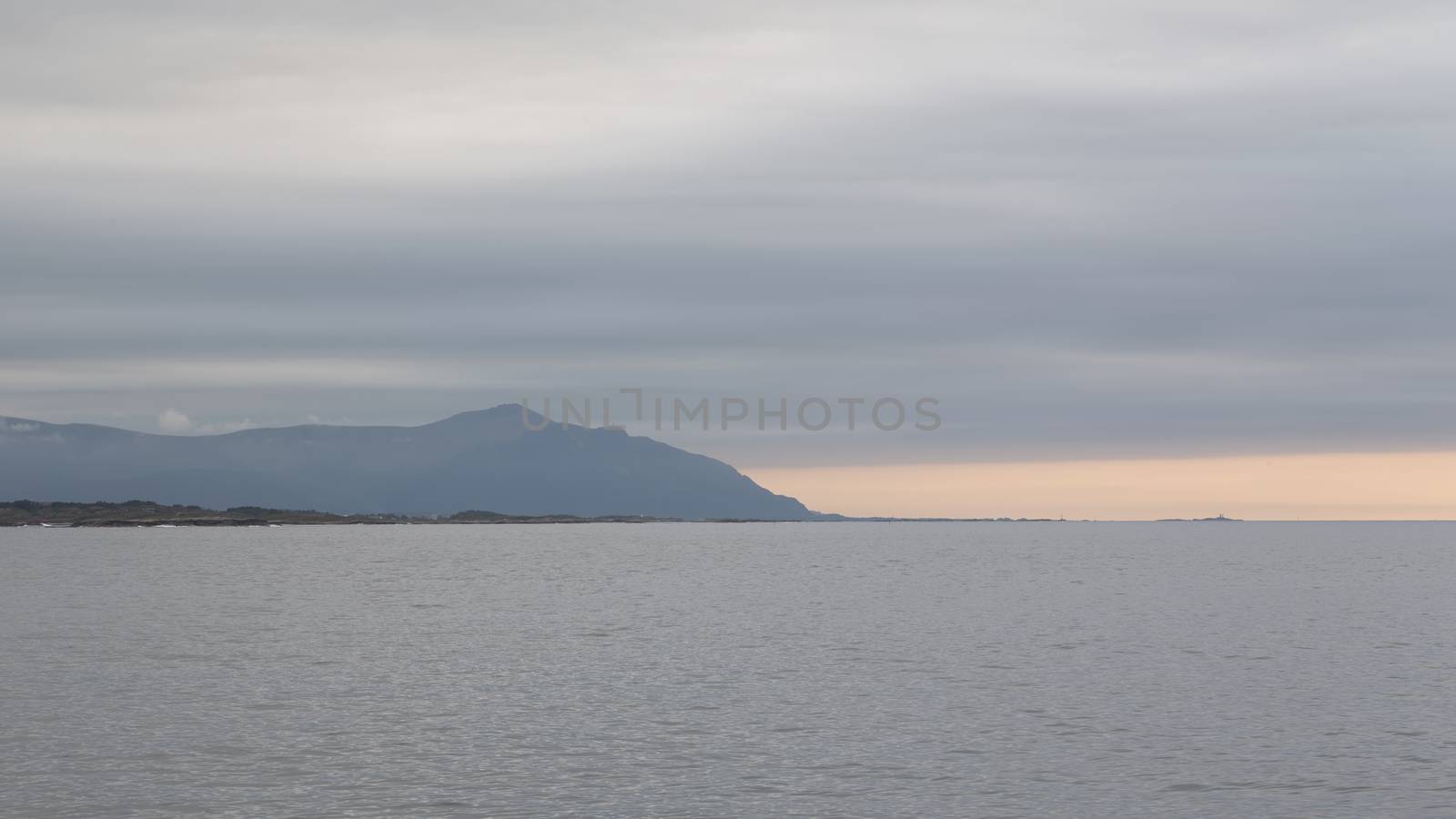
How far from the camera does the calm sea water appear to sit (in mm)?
42750

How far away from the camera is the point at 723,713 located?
57.8 m

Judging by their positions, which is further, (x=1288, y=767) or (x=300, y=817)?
(x=1288, y=767)

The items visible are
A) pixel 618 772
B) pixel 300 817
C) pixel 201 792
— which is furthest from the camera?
pixel 618 772

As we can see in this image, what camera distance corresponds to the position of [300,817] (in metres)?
39.7

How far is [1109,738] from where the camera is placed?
171ft

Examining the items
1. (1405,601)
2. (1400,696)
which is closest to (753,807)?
(1400,696)

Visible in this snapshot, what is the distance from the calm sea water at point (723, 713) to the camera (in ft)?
140

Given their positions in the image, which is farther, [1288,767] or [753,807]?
[1288,767]

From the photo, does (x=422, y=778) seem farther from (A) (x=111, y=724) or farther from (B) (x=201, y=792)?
(A) (x=111, y=724)

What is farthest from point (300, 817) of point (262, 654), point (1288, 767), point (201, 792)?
point (262, 654)

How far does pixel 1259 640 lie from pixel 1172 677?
23651mm

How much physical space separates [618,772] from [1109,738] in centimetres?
1848

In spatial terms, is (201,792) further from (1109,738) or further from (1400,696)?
(1400,696)

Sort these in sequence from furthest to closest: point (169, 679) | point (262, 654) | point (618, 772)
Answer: point (262, 654) → point (169, 679) → point (618, 772)
